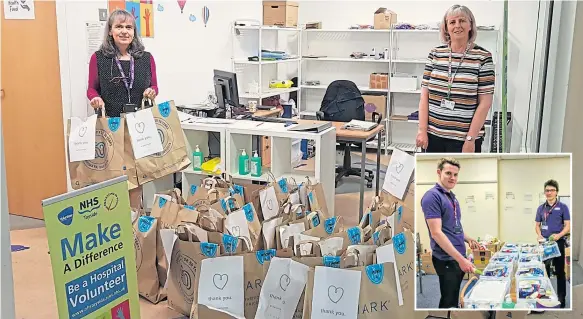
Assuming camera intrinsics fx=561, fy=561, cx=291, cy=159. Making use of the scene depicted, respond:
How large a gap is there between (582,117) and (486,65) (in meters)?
0.59

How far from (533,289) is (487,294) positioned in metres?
0.06

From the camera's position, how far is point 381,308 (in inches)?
75.3

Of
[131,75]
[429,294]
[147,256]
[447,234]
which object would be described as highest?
[131,75]

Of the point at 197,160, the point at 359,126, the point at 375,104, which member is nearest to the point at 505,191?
the point at 197,160

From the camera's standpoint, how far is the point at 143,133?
3.36m

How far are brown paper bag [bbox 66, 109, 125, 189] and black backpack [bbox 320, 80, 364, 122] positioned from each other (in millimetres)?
2795

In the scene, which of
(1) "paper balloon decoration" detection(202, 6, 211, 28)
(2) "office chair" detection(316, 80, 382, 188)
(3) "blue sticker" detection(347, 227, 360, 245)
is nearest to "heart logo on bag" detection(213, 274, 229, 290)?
(3) "blue sticker" detection(347, 227, 360, 245)

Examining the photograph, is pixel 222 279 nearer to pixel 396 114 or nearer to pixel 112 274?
pixel 112 274

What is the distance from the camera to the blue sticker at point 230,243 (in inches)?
89.7

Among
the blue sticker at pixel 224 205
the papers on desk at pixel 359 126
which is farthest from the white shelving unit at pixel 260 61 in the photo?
the blue sticker at pixel 224 205

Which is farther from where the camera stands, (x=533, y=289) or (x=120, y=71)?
(x=120, y=71)

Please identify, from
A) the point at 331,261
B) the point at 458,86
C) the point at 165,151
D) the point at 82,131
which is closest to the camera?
the point at 331,261

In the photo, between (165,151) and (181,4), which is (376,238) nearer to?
(165,151)

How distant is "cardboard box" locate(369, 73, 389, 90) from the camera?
23.2 ft
